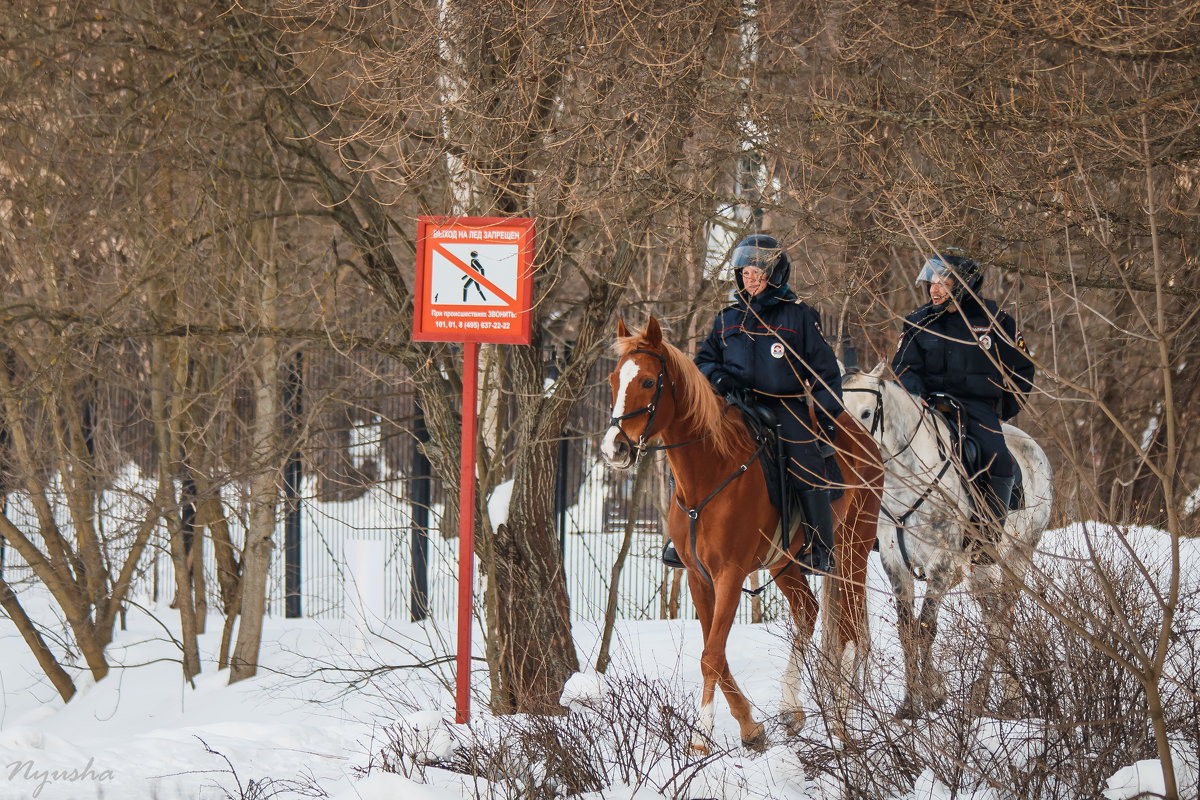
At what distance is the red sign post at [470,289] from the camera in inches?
235

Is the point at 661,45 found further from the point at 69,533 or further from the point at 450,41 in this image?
the point at 69,533

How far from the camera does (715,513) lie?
5.41 metres

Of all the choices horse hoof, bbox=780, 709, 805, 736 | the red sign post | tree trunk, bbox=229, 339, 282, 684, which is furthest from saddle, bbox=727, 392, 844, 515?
tree trunk, bbox=229, 339, 282, 684

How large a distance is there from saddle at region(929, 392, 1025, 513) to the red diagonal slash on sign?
101 inches

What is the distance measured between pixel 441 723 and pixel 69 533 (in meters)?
10.7

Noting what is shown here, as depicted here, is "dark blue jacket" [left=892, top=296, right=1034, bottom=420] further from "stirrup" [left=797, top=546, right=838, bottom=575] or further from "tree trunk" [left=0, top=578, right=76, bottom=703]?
"tree trunk" [left=0, top=578, right=76, bottom=703]

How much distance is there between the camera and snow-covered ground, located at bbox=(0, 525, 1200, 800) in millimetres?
4430

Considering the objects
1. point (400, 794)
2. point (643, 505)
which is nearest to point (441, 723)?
point (400, 794)

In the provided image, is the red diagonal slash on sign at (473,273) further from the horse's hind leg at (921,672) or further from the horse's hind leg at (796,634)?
the horse's hind leg at (921,672)

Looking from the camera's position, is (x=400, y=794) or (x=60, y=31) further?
(x=60, y=31)

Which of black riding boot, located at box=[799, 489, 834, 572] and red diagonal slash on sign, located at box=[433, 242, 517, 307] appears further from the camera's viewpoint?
red diagonal slash on sign, located at box=[433, 242, 517, 307]

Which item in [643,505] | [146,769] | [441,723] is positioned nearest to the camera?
[441,723]

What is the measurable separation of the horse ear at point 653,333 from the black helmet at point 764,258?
0.76 meters

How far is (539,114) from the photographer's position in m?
6.95
